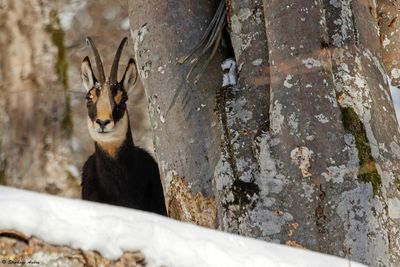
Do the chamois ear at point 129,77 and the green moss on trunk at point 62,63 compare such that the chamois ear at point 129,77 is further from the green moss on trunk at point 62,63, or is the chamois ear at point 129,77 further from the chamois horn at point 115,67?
the green moss on trunk at point 62,63

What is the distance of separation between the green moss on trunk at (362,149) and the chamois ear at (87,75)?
5.44 feet

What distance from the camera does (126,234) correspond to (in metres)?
1.25

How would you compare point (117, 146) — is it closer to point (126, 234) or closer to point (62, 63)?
point (62, 63)

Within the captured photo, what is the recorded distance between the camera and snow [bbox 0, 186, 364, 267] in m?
1.21

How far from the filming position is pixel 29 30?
13.8 feet

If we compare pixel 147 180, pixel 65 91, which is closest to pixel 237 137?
pixel 147 180

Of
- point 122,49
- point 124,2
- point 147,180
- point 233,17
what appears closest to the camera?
point 233,17

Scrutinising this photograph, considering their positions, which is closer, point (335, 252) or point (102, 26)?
point (335, 252)

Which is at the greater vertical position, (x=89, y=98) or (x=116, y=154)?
(x=89, y=98)

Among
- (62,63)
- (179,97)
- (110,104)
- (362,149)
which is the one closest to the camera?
(362,149)

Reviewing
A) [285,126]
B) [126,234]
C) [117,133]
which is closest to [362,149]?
[285,126]

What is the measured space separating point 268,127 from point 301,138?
4.3 inches

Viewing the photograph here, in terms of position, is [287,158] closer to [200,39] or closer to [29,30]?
[200,39]

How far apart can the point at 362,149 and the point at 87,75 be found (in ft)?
5.97
